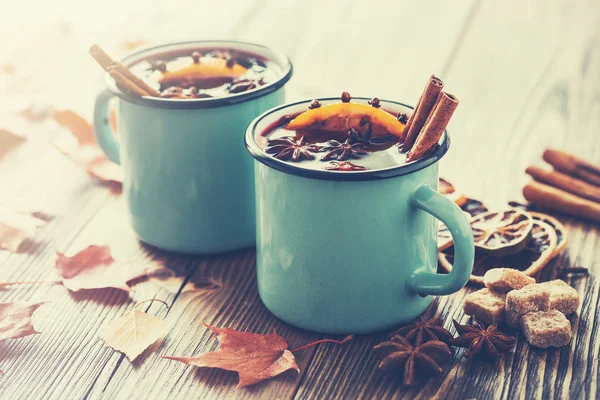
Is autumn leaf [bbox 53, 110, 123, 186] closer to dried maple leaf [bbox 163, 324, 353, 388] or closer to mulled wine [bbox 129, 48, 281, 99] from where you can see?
mulled wine [bbox 129, 48, 281, 99]

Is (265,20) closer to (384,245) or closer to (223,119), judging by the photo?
(223,119)

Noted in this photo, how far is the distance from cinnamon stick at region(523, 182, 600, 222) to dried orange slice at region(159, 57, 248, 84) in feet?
1.58

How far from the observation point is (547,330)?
0.98 meters

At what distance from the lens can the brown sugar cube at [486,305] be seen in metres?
1.03

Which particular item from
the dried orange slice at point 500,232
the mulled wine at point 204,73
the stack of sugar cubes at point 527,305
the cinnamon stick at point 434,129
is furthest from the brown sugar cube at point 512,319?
the mulled wine at point 204,73

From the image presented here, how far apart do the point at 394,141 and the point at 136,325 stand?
1.32ft

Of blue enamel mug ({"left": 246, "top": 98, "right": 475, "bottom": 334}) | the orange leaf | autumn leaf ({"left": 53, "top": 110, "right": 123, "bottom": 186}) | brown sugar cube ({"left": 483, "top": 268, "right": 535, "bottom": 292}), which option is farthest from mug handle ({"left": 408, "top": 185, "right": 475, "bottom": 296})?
autumn leaf ({"left": 53, "top": 110, "right": 123, "bottom": 186})

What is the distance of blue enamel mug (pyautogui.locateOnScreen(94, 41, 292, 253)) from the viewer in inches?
43.6

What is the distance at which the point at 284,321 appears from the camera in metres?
1.06

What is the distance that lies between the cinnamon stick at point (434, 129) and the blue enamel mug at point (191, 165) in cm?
26

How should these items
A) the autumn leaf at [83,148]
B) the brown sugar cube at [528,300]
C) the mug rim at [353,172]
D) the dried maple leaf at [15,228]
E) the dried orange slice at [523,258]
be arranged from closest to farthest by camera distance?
the mug rim at [353,172] < the brown sugar cube at [528,300] < the dried orange slice at [523,258] < the dried maple leaf at [15,228] < the autumn leaf at [83,148]

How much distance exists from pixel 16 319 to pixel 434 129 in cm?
59

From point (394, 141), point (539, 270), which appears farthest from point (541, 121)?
point (394, 141)

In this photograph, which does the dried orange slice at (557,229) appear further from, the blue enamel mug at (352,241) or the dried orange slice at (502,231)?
the blue enamel mug at (352,241)
